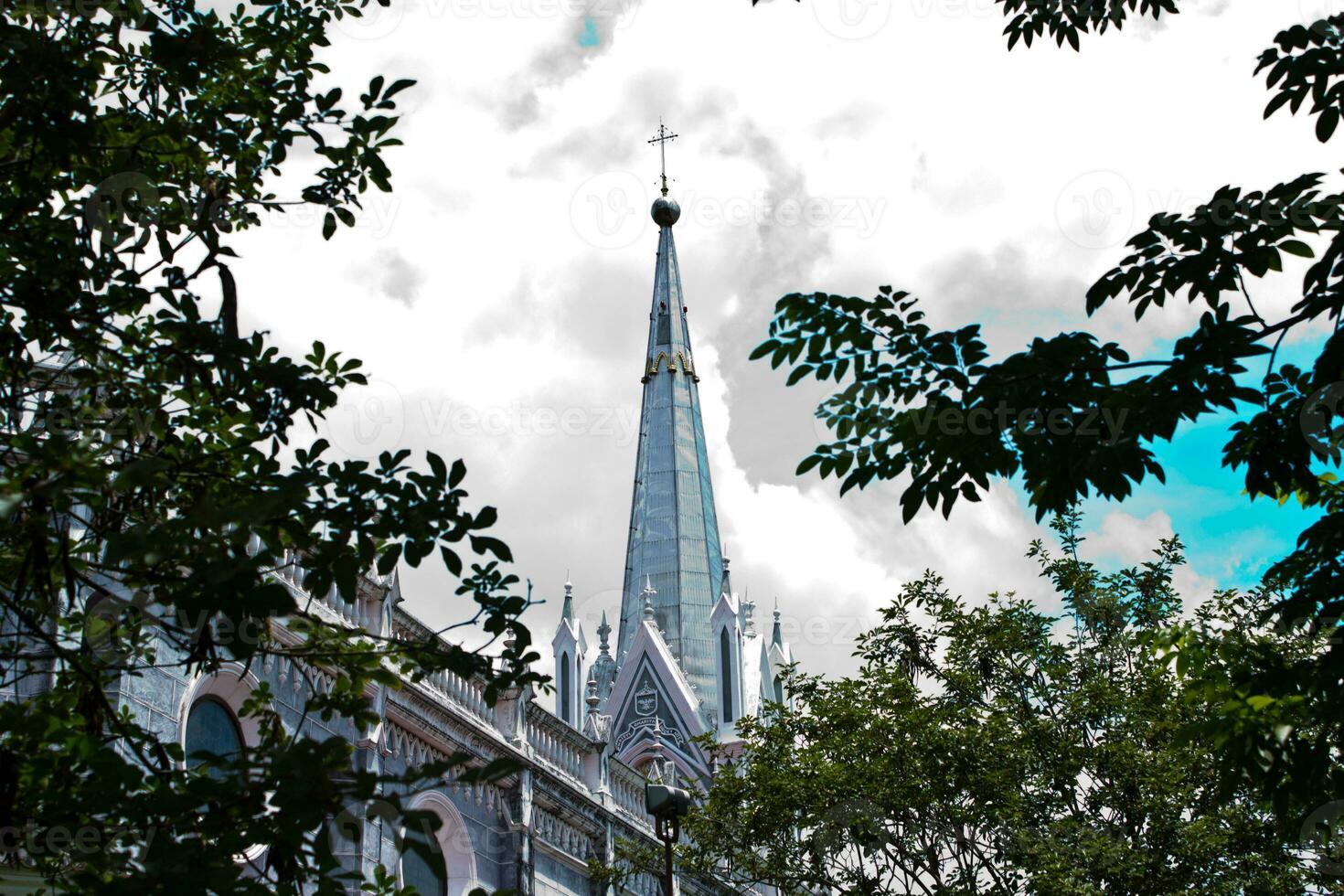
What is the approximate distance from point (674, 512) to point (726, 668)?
647 centimetres

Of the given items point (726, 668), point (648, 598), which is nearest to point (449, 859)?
point (726, 668)

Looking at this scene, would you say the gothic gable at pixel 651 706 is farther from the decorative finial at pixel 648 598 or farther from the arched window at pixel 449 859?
the arched window at pixel 449 859

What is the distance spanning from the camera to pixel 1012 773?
746 inches

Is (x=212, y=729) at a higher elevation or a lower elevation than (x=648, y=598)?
lower

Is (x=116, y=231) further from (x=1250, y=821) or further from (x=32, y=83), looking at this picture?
(x=1250, y=821)

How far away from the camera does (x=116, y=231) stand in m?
8.36

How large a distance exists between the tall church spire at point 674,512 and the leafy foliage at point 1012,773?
20.8 m

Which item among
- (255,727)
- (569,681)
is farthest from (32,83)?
(569,681)

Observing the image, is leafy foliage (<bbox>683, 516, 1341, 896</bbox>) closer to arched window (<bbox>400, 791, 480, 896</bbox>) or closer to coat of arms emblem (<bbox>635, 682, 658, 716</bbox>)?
arched window (<bbox>400, 791, 480, 896</bbox>)

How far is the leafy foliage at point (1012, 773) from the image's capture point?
18.0 meters

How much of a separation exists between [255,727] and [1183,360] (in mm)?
10631

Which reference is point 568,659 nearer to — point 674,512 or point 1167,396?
point 674,512

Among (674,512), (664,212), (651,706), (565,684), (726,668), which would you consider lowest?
(651,706)

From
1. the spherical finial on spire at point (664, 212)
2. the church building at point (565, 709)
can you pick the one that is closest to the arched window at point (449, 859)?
the church building at point (565, 709)
